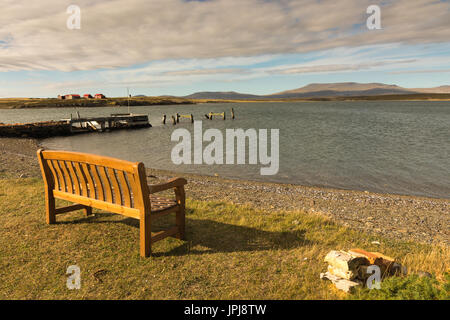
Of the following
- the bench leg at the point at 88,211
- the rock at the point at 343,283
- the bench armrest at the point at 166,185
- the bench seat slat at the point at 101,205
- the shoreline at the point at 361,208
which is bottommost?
the shoreline at the point at 361,208

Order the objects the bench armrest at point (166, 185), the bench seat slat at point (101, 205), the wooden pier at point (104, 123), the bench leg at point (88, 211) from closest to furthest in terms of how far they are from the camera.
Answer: the bench armrest at point (166, 185)
the bench seat slat at point (101, 205)
the bench leg at point (88, 211)
the wooden pier at point (104, 123)

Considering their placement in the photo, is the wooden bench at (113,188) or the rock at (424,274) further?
the wooden bench at (113,188)

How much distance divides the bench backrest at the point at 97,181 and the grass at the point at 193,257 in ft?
2.41

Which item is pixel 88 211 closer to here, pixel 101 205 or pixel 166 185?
pixel 101 205

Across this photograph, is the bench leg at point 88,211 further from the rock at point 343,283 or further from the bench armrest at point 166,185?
the rock at point 343,283

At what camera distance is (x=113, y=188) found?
5074 millimetres

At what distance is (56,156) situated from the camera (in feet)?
16.6

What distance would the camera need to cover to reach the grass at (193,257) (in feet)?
11.8

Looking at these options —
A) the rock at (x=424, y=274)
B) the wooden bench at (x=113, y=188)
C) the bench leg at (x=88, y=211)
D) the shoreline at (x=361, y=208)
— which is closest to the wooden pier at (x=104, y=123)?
the shoreline at (x=361, y=208)

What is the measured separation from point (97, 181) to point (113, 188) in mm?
362

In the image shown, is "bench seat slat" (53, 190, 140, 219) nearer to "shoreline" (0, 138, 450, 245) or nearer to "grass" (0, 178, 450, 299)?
"grass" (0, 178, 450, 299)

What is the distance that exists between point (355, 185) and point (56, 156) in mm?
13852

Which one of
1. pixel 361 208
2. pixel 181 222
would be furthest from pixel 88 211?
pixel 361 208
